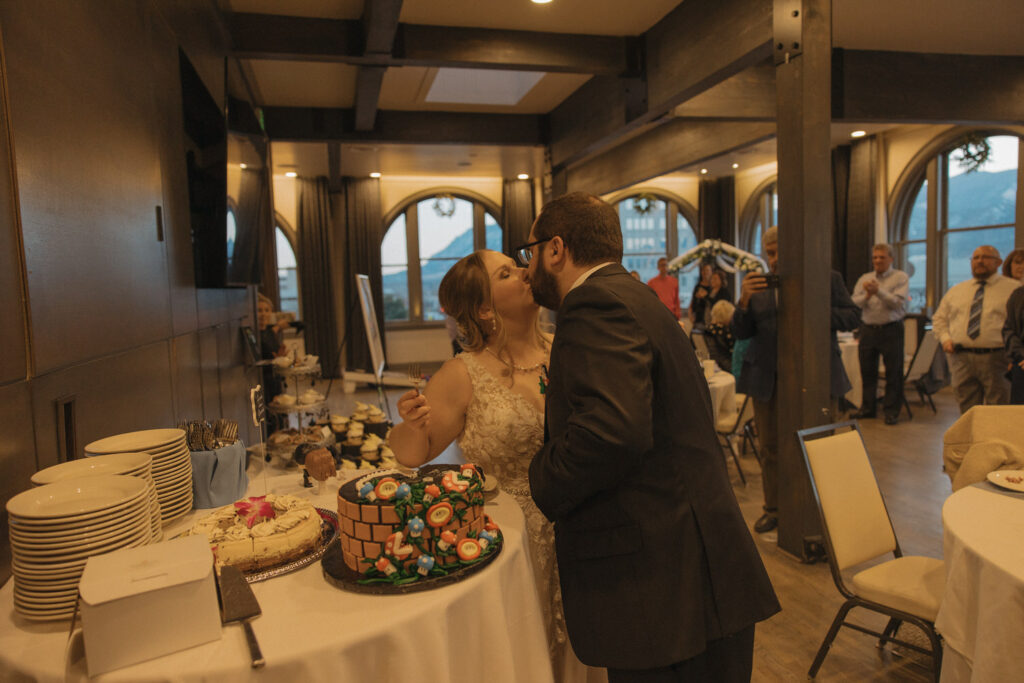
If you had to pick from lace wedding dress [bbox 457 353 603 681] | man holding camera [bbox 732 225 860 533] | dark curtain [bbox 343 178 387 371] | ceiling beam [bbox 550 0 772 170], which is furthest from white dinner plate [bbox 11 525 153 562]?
dark curtain [bbox 343 178 387 371]

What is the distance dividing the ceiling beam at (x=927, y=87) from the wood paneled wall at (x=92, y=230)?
461 cm

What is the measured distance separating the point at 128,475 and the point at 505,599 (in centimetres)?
75

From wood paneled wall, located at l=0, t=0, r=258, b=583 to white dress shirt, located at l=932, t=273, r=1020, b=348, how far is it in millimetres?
5750

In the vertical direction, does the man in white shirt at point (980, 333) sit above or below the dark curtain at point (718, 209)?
below

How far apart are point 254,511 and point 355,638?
433 mm

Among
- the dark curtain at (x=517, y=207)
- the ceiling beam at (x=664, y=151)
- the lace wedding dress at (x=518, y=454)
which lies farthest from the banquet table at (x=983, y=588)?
the dark curtain at (x=517, y=207)

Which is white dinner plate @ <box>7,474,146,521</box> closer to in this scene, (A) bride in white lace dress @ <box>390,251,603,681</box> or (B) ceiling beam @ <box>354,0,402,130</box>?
(A) bride in white lace dress @ <box>390,251,603,681</box>

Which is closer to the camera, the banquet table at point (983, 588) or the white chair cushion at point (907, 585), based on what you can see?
the banquet table at point (983, 588)

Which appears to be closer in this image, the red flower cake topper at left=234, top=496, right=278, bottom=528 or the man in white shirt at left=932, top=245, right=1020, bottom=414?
the red flower cake topper at left=234, top=496, right=278, bottom=528

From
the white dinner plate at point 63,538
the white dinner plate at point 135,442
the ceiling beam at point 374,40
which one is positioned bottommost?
the white dinner plate at point 63,538

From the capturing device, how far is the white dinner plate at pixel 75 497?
3.40 feet

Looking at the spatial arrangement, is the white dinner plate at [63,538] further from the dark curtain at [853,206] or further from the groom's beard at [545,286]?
the dark curtain at [853,206]

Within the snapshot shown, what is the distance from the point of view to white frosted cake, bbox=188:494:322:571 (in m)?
1.25

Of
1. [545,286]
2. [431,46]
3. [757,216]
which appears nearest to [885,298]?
[431,46]
